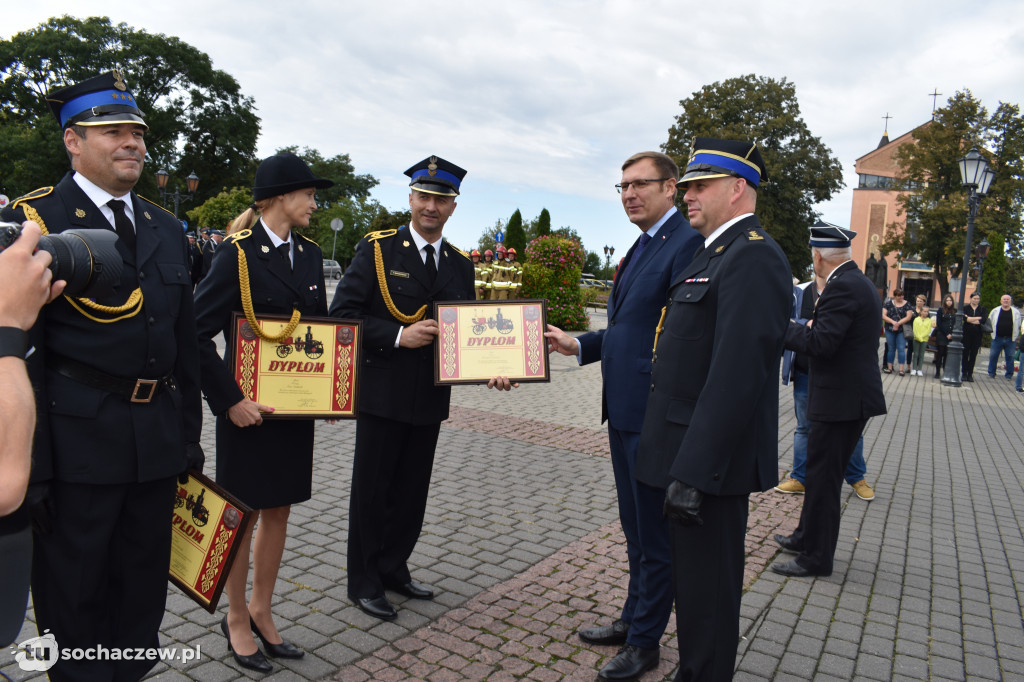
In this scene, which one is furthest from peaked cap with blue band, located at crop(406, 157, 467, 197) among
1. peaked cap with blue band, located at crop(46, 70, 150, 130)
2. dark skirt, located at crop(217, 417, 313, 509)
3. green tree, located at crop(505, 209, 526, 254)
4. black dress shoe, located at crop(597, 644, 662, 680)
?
green tree, located at crop(505, 209, 526, 254)

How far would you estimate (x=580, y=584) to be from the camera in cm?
459

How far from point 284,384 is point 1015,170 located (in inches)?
2035

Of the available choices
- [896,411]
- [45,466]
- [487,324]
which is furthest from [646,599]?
[896,411]

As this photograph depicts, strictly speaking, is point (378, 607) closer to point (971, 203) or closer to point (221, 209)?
point (971, 203)

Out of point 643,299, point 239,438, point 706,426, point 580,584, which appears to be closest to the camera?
point 706,426

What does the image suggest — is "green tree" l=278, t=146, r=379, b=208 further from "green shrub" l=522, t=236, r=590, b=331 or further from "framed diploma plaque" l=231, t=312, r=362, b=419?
"framed diploma plaque" l=231, t=312, r=362, b=419

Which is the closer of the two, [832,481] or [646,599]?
[646,599]

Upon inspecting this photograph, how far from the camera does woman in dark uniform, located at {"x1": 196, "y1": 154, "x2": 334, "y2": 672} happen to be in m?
3.39

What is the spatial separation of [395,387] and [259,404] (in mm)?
834

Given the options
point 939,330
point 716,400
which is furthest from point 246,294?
point 939,330

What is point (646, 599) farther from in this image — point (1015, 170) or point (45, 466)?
point (1015, 170)

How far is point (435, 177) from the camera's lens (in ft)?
13.5

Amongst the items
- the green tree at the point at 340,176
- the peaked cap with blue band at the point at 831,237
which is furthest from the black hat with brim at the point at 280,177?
the green tree at the point at 340,176

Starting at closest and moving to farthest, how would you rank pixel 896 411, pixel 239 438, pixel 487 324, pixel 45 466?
pixel 45 466 < pixel 239 438 < pixel 487 324 < pixel 896 411
